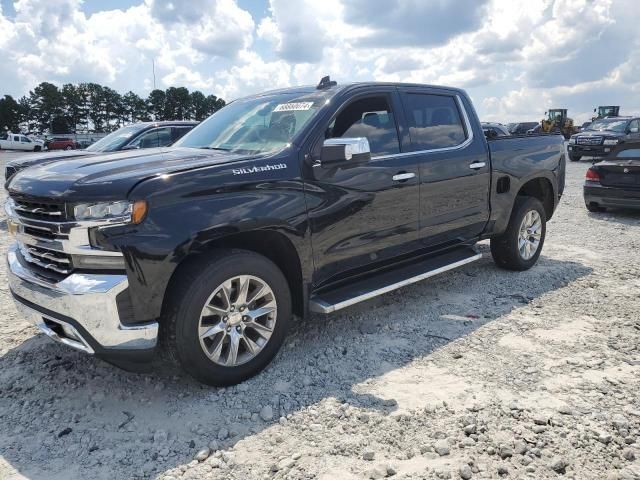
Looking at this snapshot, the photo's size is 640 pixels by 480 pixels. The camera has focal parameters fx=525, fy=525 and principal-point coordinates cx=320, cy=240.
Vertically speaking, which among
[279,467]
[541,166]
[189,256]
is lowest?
[279,467]

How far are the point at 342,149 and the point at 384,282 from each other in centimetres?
125

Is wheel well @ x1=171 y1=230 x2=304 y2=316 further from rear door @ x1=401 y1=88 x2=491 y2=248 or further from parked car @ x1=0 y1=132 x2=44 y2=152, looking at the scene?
parked car @ x1=0 y1=132 x2=44 y2=152

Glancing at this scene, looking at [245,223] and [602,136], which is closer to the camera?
[245,223]

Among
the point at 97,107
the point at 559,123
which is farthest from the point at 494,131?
the point at 97,107

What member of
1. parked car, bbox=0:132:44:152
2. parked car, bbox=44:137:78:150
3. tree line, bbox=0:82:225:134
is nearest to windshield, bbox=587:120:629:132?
parked car, bbox=44:137:78:150

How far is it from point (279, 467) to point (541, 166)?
15.4 feet

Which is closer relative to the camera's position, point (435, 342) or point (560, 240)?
point (435, 342)

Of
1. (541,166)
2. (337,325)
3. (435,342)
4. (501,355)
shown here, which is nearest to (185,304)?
(337,325)

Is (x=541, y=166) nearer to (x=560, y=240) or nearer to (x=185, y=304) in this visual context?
(x=560, y=240)

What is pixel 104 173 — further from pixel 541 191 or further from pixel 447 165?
pixel 541 191

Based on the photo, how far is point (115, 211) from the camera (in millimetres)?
2938

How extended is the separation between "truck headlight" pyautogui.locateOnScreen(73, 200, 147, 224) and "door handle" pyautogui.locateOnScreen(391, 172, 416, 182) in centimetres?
210

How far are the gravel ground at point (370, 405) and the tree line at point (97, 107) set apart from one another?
80.7m

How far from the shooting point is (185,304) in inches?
123
